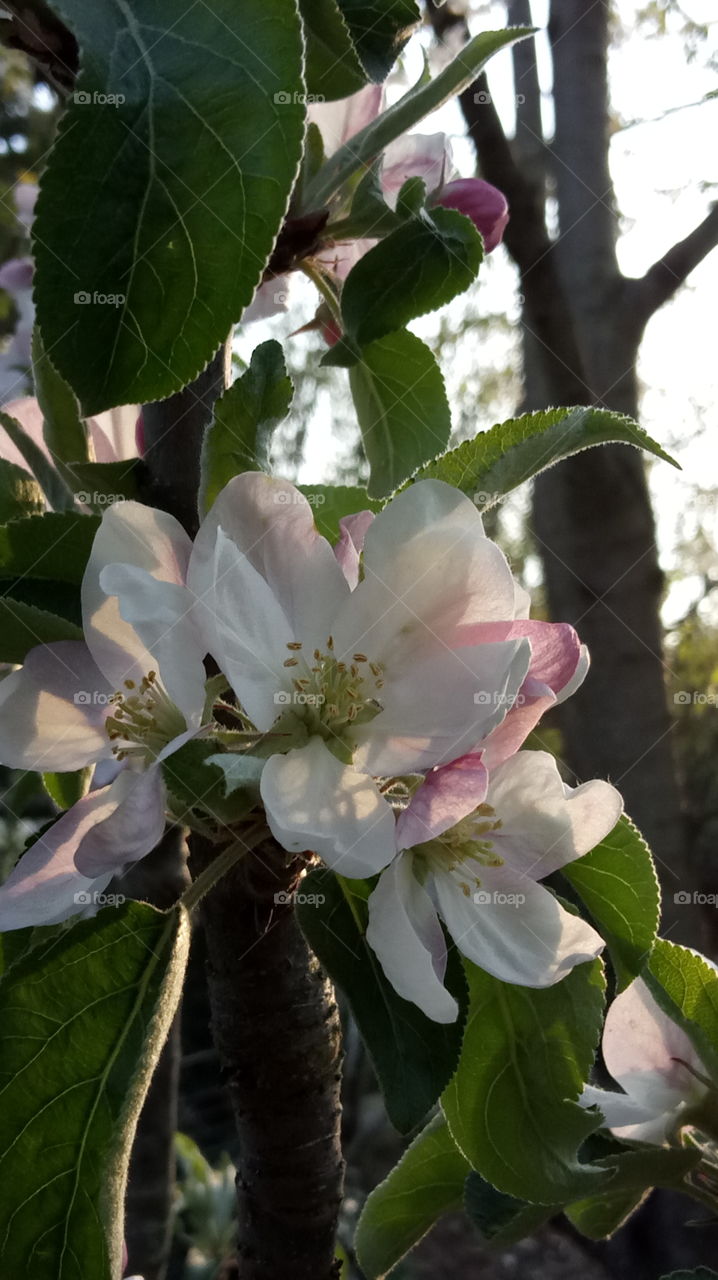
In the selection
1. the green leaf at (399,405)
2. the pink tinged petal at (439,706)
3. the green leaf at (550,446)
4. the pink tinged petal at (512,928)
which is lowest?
the pink tinged petal at (512,928)

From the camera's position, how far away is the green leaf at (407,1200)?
31.6 inches

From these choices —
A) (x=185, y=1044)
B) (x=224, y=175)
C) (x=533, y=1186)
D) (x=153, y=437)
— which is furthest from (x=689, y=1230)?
(x=185, y=1044)

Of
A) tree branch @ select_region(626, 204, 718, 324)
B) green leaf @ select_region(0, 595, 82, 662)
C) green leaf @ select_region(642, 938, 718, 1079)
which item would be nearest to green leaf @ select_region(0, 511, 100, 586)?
green leaf @ select_region(0, 595, 82, 662)

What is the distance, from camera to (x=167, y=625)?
0.49 m

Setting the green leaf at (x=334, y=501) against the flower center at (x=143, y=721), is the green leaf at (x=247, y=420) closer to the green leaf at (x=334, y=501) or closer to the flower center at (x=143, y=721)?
the flower center at (x=143, y=721)

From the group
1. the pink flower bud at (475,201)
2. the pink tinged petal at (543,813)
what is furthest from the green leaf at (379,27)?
the pink tinged petal at (543,813)

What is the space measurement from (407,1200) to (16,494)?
0.59 metres

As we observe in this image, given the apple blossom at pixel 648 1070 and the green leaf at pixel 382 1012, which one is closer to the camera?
the green leaf at pixel 382 1012

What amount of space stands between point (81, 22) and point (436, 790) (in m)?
0.36

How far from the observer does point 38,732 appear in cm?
55

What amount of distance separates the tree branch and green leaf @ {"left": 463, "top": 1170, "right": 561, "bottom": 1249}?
2.33 m

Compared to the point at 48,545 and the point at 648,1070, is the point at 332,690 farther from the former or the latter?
the point at 648,1070

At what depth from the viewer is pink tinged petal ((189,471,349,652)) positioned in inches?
20.0

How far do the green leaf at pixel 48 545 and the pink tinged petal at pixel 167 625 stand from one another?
0.09m
